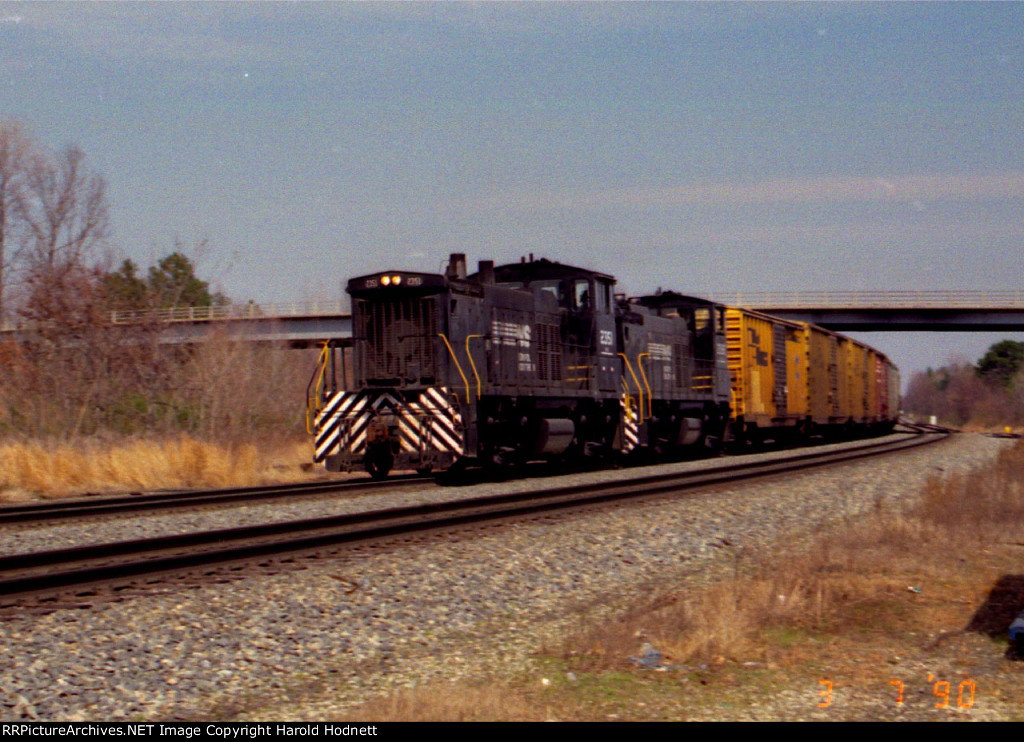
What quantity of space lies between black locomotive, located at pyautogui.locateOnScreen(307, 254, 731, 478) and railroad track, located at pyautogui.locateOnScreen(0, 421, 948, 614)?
127 inches

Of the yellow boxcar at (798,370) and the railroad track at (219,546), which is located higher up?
the yellow boxcar at (798,370)

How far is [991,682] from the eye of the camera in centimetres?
507

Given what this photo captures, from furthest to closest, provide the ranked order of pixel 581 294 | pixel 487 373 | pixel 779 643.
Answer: pixel 581 294 < pixel 487 373 < pixel 779 643

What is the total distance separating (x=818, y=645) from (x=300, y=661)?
2.98 m

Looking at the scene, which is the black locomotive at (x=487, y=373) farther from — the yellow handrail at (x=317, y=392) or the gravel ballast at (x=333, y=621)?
the gravel ballast at (x=333, y=621)

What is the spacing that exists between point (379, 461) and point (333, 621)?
370 inches

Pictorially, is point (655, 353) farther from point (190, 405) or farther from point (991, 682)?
point (991, 682)

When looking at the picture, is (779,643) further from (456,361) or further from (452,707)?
(456,361)

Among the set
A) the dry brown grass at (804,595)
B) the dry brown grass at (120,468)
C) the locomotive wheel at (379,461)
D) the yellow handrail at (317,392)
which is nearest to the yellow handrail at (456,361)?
the locomotive wheel at (379,461)

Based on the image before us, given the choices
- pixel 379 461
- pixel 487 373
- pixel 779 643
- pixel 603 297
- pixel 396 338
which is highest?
pixel 603 297

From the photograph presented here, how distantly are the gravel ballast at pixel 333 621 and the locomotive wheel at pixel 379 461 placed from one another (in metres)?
→ 4.43

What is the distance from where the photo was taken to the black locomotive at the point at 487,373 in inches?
602

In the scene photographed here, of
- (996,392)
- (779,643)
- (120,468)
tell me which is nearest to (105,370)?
(120,468)

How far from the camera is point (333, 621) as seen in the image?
244 inches
